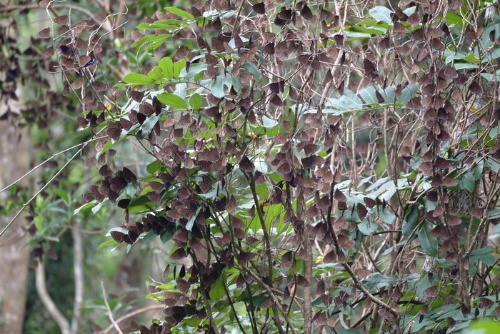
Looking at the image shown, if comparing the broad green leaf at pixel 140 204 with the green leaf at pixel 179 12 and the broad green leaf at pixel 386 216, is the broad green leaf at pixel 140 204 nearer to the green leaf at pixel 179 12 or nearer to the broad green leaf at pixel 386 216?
the green leaf at pixel 179 12

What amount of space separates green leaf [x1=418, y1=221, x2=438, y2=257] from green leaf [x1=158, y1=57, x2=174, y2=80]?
80 cm

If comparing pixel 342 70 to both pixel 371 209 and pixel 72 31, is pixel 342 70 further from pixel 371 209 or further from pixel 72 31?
pixel 72 31

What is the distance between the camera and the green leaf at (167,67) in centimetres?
193

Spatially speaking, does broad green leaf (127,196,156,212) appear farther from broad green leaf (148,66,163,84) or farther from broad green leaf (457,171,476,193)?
broad green leaf (457,171,476,193)

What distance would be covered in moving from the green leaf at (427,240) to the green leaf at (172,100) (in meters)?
0.73

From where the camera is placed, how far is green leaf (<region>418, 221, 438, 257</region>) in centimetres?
196

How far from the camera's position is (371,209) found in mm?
2090

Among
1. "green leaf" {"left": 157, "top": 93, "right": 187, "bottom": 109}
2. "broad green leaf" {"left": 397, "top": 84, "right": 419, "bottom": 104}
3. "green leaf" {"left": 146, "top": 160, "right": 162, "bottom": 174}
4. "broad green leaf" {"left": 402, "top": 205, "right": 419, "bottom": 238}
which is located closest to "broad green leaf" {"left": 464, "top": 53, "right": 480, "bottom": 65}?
"broad green leaf" {"left": 397, "top": 84, "right": 419, "bottom": 104}

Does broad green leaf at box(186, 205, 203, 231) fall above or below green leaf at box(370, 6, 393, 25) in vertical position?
below

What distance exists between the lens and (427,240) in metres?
1.98

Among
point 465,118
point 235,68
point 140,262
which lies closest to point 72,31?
point 235,68

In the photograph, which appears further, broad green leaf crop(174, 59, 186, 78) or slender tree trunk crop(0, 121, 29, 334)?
slender tree trunk crop(0, 121, 29, 334)

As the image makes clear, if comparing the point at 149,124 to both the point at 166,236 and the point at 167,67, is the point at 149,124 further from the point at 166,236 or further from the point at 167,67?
the point at 166,236

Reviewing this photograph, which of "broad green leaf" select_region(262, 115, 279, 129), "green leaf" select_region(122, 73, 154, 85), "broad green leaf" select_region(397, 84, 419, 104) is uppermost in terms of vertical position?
"green leaf" select_region(122, 73, 154, 85)
